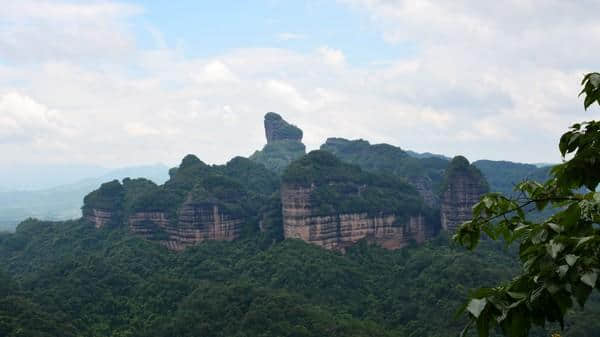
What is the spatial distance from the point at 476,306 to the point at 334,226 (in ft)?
251

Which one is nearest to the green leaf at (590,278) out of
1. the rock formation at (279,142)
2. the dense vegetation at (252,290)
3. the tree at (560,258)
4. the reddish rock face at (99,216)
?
the tree at (560,258)

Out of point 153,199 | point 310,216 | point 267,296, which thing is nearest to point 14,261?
point 153,199

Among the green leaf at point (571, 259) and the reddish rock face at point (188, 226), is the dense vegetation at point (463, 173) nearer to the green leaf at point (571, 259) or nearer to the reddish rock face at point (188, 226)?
the reddish rock face at point (188, 226)

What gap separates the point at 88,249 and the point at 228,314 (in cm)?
4973

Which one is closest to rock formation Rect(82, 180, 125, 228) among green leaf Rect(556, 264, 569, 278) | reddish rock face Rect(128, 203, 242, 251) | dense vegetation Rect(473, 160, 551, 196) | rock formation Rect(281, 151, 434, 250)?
reddish rock face Rect(128, 203, 242, 251)

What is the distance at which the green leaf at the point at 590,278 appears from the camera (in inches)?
185

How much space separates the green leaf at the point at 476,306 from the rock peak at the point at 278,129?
495 ft

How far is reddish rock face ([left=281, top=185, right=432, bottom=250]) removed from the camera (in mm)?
79625

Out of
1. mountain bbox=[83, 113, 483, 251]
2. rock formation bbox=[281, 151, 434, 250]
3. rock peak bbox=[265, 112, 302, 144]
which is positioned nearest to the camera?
rock formation bbox=[281, 151, 434, 250]

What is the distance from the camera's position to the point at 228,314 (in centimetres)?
5575

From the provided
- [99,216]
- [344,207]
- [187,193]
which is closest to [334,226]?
[344,207]

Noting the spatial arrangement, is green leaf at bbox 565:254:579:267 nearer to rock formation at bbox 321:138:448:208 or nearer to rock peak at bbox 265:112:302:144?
→ rock formation at bbox 321:138:448:208

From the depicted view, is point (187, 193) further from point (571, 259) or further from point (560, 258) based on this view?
point (571, 259)

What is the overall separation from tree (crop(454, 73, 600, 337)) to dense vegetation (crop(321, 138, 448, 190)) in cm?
10516
